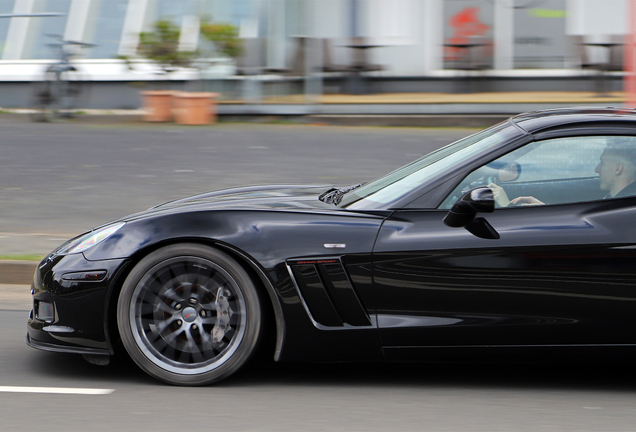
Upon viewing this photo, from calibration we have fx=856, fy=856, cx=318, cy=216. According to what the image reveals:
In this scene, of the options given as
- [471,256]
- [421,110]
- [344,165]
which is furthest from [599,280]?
[421,110]

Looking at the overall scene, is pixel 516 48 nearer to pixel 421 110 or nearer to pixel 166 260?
pixel 421 110

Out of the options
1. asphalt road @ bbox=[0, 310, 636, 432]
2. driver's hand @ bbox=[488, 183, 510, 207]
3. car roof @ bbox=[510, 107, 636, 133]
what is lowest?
asphalt road @ bbox=[0, 310, 636, 432]

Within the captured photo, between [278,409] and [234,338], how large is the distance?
1.33 feet

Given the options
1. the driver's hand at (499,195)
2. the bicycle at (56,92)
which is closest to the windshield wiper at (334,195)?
the driver's hand at (499,195)

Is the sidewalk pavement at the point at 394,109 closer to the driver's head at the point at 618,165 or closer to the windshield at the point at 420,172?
the windshield at the point at 420,172

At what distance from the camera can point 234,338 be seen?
3.91 metres

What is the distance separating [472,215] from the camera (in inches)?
147

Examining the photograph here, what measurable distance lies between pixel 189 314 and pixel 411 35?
14.9 m

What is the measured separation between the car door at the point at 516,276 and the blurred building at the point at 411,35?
12942mm

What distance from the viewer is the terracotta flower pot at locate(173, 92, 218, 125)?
14.8 meters

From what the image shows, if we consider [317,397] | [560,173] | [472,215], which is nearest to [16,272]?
[317,397]

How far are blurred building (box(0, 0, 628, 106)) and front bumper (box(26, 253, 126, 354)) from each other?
505 inches

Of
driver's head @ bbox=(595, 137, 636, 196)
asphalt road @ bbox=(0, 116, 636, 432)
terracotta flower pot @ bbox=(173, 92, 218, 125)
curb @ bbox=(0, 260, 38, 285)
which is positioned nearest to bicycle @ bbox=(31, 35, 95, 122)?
terracotta flower pot @ bbox=(173, 92, 218, 125)

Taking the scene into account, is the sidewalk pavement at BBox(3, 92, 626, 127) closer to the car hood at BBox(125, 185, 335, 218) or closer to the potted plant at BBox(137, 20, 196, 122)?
the potted plant at BBox(137, 20, 196, 122)
